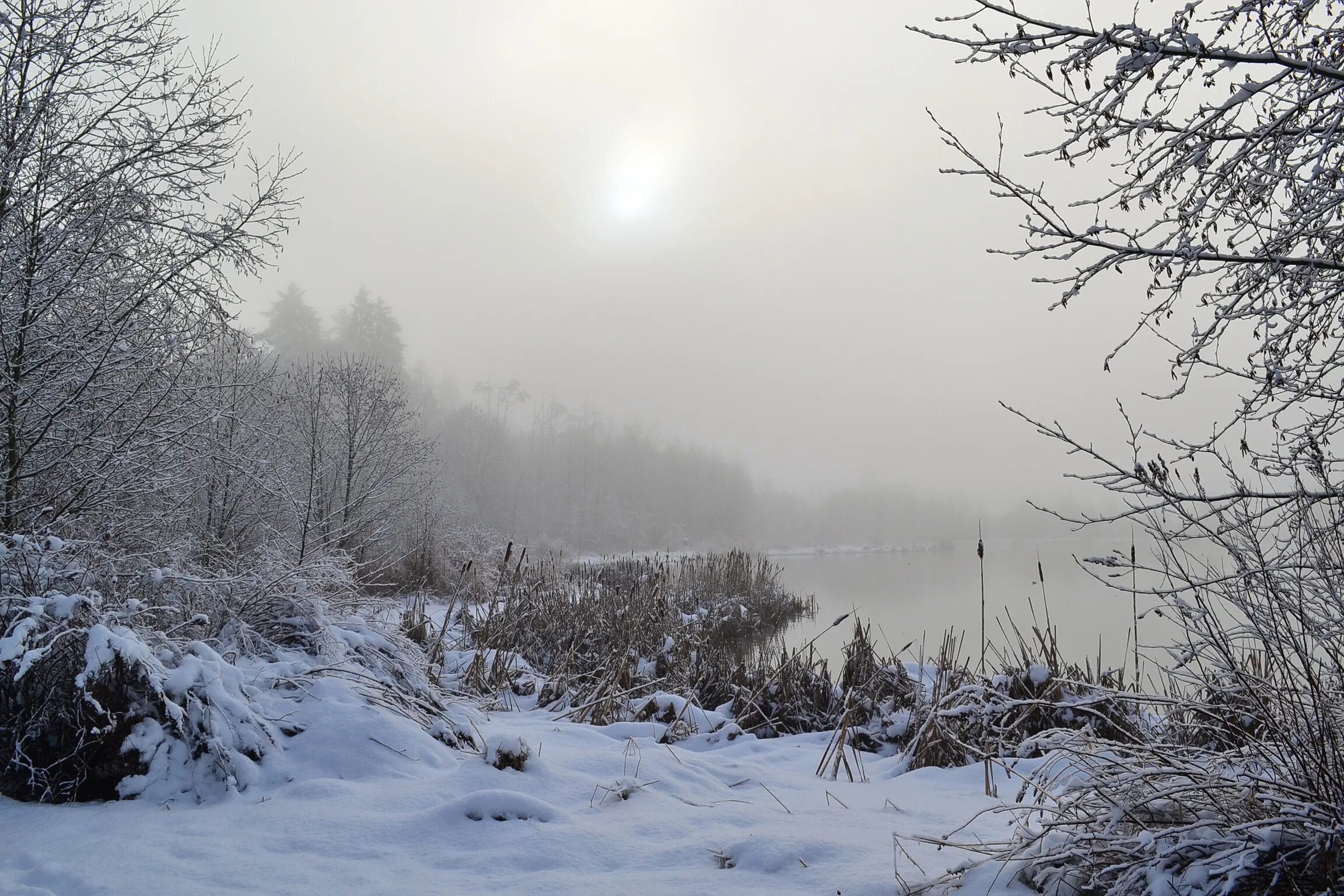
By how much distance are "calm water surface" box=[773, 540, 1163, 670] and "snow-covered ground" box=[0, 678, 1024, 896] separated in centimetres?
132

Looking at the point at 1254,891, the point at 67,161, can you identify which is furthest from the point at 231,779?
the point at 67,161

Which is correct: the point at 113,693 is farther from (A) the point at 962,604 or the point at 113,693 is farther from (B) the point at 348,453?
(A) the point at 962,604

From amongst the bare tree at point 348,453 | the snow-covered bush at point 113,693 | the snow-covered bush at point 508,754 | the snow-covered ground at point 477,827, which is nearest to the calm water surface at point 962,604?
the snow-covered ground at point 477,827

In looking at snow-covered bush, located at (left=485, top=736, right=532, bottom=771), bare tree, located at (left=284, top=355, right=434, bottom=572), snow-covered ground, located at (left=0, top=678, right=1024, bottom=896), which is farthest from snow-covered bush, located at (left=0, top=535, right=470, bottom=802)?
bare tree, located at (left=284, top=355, right=434, bottom=572)

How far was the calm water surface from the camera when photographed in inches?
452

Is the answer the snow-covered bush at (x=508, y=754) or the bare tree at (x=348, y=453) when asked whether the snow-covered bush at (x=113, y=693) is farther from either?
the bare tree at (x=348, y=453)

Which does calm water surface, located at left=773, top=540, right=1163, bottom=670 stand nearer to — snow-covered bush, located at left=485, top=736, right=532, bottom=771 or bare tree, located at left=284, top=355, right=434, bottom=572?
snow-covered bush, located at left=485, top=736, right=532, bottom=771

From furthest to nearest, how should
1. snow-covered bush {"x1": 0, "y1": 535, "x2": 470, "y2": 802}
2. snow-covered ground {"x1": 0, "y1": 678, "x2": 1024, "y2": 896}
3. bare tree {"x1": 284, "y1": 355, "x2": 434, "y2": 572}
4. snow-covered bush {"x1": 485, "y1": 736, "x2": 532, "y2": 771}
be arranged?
1. bare tree {"x1": 284, "y1": 355, "x2": 434, "y2": 572}
2. snow-covered bush {"x1": 485, "y1": 736, "x2": 532, "y2": 771}
3. snow-covered bush {"x1": 0, "y1": 535, "x2": 470, "y2": 802}
4. snow-covered ground {"x1": 0, "y1": 678, "x2": 1024, "y2": 896}

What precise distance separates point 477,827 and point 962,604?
17.9 m

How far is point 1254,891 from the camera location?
1.81 m

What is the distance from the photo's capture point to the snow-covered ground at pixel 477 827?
7.29ft

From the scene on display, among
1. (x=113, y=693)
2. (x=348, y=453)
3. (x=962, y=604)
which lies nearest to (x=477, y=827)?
(x=113, y=693)

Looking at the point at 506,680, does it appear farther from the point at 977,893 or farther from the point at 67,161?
the point at 67,161

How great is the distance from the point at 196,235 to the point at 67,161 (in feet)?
3.43
